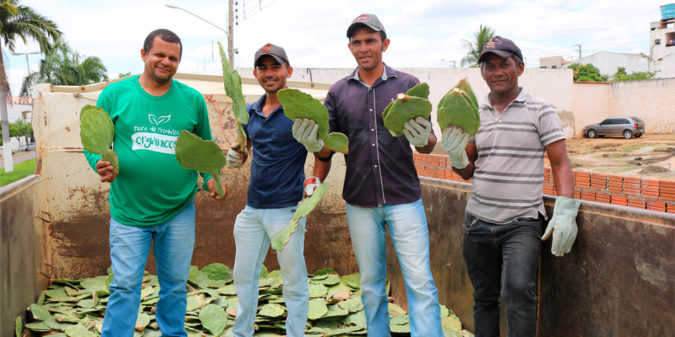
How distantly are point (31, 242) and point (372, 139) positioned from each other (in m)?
2.37

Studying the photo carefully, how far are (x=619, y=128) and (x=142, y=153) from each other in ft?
74.9

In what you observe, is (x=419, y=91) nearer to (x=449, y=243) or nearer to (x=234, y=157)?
(x=234, y=157)

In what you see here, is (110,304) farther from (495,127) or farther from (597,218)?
(597,218)

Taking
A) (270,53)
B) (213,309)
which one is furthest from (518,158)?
(213,309)

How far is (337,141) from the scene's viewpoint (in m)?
1.93

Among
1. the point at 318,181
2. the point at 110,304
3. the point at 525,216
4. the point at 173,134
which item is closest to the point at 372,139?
the point at 318,181

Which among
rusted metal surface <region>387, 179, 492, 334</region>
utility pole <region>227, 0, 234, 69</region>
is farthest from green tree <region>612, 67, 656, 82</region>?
rusted metal surface <region>387, 179, 492, 334</region>

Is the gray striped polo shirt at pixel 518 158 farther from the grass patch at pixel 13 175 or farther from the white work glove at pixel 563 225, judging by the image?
the grass patch at pixel 13 175

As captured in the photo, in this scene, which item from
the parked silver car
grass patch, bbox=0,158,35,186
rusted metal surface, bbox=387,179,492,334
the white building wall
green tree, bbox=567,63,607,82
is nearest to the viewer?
rusted metal surface, bbox=387,179,492,334

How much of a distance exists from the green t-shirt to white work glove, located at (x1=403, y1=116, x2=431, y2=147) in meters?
1.06

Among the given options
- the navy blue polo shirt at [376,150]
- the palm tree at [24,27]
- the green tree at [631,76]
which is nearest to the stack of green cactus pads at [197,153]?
the navy blue polo shirt at [376,150]

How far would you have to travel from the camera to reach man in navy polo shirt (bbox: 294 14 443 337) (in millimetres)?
2035

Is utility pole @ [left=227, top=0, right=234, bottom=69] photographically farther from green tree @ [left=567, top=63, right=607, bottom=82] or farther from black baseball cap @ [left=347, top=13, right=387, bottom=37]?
green tree @ [left=567, top=63, right=607, bottom=82]

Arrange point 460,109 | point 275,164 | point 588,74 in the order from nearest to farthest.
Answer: point 460,109, point 275,164, point 588,74
